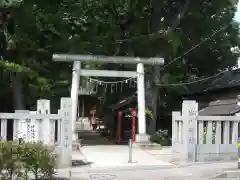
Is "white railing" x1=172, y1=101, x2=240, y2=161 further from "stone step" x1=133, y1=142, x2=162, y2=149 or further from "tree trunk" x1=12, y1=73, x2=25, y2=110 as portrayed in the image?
"tree trunk" x1=12, y1=73, x2=25, y2=110

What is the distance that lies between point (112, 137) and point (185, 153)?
15.6 m

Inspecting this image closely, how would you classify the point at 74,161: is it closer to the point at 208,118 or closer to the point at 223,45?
the point at 208,118

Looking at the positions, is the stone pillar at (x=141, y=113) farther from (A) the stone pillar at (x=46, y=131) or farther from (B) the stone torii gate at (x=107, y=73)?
(A) the stone pillar at (x=46, y=131)

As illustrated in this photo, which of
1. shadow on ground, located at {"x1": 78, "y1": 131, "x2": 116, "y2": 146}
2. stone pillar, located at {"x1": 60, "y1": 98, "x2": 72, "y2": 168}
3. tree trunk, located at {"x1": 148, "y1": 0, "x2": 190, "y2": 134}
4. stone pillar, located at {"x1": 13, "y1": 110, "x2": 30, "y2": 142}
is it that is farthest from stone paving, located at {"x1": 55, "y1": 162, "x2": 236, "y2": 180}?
tree trunk, located at {"x1": 148, "y1": 0, "x2": 190, "y2": 134}

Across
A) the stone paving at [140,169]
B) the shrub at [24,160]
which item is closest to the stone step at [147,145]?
the stone paving at [140,169]

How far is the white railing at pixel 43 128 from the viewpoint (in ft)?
43.4

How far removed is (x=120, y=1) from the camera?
976 inches

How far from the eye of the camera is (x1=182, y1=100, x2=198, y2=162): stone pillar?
15.5m

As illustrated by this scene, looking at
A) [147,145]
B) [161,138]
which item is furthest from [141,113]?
[161,138]

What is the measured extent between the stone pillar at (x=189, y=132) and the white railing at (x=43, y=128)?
477cm

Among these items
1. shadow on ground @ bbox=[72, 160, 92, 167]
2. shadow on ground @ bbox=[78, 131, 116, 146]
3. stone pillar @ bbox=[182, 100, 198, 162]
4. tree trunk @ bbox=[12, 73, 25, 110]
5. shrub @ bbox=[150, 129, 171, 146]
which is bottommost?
shadow on ground @ bbox=[78, 131, 116, 146]

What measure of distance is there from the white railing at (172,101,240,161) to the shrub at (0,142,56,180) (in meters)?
6.71

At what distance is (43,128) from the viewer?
534 inches

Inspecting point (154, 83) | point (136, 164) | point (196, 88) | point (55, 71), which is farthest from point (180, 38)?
point (136, 164)
